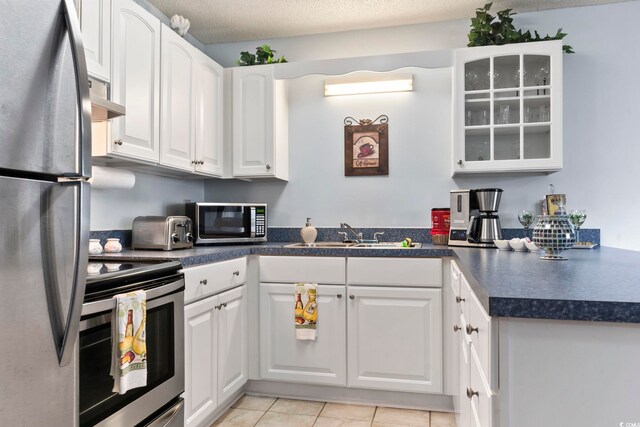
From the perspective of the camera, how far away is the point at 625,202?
2670 mm

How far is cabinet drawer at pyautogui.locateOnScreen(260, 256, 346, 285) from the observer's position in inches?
96.0

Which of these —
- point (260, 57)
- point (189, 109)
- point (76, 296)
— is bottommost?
point (76, 296)

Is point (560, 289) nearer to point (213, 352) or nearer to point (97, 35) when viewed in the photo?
point (213, 352)

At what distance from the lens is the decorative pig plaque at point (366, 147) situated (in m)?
3.00

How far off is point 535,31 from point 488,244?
138cm

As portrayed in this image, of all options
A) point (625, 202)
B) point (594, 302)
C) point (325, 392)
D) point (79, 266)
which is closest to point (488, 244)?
point (625, 202)

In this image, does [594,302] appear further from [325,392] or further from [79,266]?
[325,392]

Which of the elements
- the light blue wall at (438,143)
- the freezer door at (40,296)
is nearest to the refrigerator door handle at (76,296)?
the freezer door at (40,296)

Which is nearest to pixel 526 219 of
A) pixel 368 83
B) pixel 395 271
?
pixel 395 271

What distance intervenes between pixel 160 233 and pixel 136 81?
809mm

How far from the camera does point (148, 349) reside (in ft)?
5.14

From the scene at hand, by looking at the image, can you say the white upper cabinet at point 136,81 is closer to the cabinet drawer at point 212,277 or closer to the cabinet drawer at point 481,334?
the cabinet drawer at point 212,277

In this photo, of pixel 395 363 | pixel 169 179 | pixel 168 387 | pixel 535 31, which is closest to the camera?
pixel 168 387

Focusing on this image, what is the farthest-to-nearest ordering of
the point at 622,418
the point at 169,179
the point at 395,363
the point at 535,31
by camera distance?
the point at 169,179 < the point at 535,31 < the point at 395,363 < the point at 622,418
